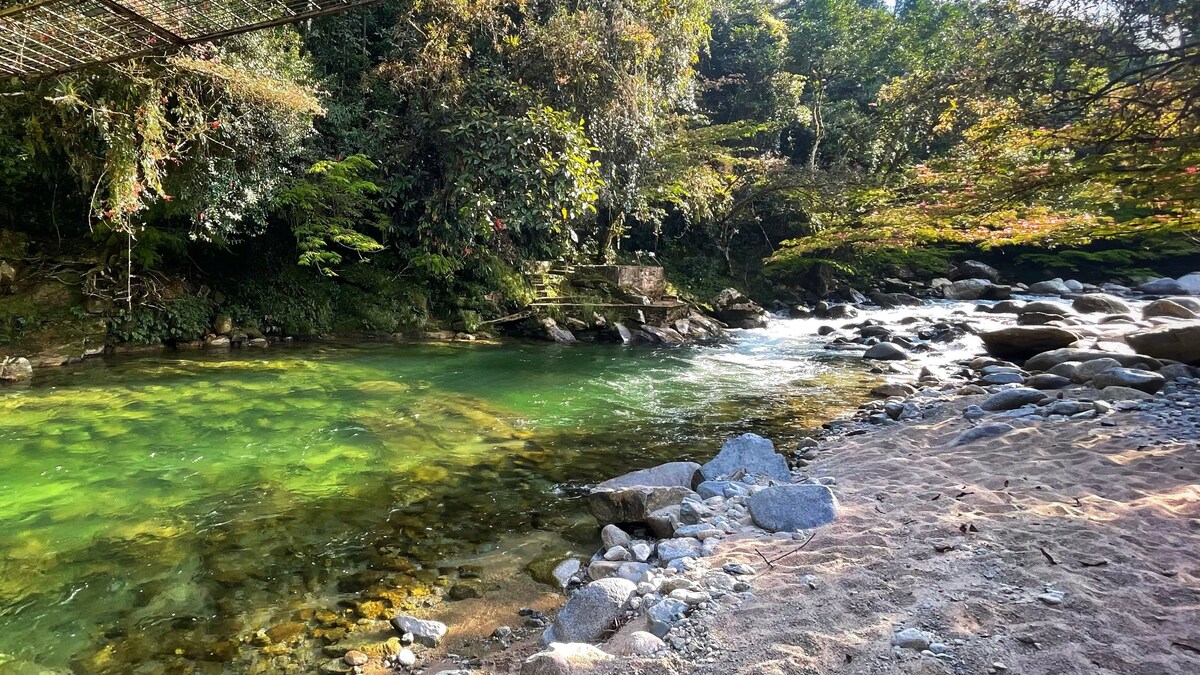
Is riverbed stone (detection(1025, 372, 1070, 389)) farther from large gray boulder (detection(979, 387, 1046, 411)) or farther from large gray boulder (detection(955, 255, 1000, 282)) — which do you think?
large gray boulder (detection(955, 255, 1000, 282))

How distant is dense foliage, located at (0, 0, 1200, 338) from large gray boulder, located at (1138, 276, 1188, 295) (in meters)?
2.35

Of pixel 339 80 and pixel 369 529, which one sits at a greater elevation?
pixel 339 80

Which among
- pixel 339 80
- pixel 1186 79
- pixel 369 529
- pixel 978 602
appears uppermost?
pixel 339 80

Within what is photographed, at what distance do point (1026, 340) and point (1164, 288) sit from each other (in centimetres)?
1394

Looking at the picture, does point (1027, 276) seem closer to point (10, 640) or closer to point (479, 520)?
point (479, 520)

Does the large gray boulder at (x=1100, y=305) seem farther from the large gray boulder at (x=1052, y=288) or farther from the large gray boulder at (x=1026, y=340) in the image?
the large gray boulder at (x=1026, y=340)

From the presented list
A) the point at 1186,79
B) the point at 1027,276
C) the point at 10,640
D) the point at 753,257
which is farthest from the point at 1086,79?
the point at 1027,276

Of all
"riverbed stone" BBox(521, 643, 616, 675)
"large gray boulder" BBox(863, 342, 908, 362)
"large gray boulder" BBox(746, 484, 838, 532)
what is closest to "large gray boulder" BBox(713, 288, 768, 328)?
"large gray boulder" BBox(863, 342, 908, 362)

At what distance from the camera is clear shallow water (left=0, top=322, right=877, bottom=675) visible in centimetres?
297

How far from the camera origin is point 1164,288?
1797 cm

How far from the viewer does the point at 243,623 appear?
2.87 meters

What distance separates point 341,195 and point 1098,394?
11.6 metres

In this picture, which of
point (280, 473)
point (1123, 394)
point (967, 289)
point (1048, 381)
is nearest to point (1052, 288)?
point (967, 289)

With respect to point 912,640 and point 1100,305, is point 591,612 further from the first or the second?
point 1100,305
